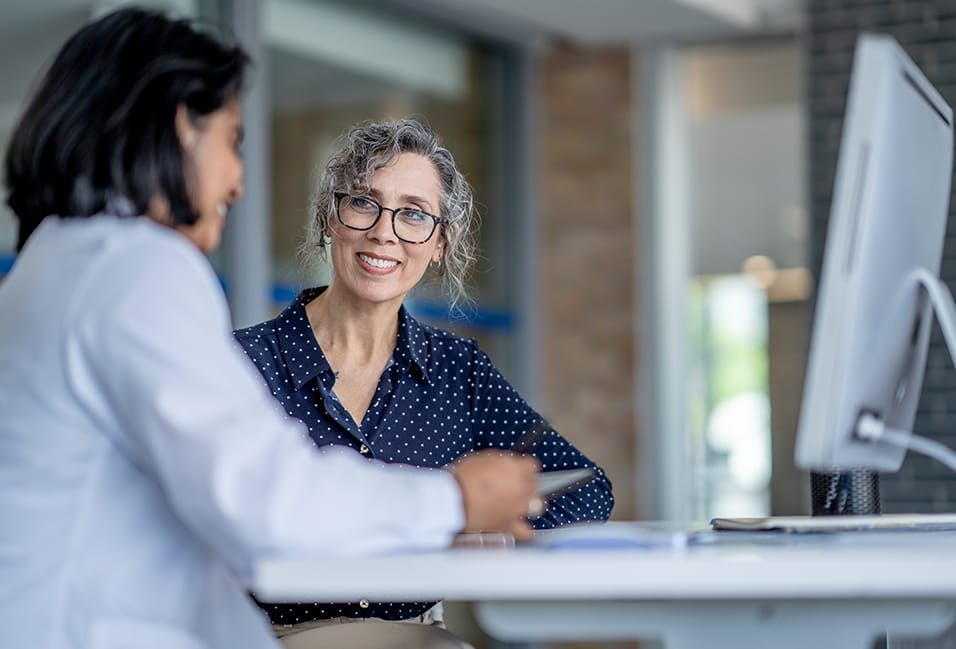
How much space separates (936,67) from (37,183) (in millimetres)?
4338

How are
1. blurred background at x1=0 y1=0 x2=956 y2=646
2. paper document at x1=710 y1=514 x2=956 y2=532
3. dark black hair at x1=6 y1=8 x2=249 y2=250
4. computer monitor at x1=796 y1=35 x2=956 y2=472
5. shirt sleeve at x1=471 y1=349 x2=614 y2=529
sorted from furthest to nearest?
blurred background at x1=0 y1=0 x2=956 y2=646 → shirt sleeve at x1=471 y1=349 x2=614 y2=529 → paper document at x1=710 y1=514 x2=956 y2=532 → computer monitor at x1=796 y1=35 x2=956 y2=472 → dark black hair at x1=6 y1=8 x2=249 y2=250

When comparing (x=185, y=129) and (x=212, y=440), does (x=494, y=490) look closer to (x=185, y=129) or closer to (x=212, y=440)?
(x=212, y=440)

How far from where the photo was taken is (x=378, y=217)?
2.57 m

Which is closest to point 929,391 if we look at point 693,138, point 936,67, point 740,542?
point 936,67

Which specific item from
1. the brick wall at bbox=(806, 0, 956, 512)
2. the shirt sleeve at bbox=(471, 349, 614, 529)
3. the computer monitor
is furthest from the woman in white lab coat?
the brick wall at bbox=(806, 0, 956, 512)

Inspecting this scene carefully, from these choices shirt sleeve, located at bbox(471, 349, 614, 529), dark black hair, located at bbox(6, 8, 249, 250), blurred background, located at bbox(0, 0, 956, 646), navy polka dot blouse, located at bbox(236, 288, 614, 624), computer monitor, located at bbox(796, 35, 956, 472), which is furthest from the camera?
blurred background, located at bbox(0, 0, 956, 646)

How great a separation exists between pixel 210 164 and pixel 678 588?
655mm

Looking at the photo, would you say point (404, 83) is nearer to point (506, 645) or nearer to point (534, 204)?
point (534, 204)

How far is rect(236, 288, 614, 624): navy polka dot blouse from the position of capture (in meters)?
2.34

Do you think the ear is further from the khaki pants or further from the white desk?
the khaki pants

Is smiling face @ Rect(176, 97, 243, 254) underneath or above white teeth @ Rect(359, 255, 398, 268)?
above

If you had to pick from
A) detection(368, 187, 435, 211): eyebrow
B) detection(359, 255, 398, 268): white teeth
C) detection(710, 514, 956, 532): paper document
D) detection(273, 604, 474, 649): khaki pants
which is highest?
detection(368, 187, 435, 211): eyebrow

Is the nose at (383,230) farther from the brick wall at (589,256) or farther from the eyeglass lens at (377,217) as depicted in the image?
the brick wall at (589,256)

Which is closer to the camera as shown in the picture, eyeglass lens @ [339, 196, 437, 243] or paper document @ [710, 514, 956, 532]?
paper document @ [710, 514, 956, 532]
